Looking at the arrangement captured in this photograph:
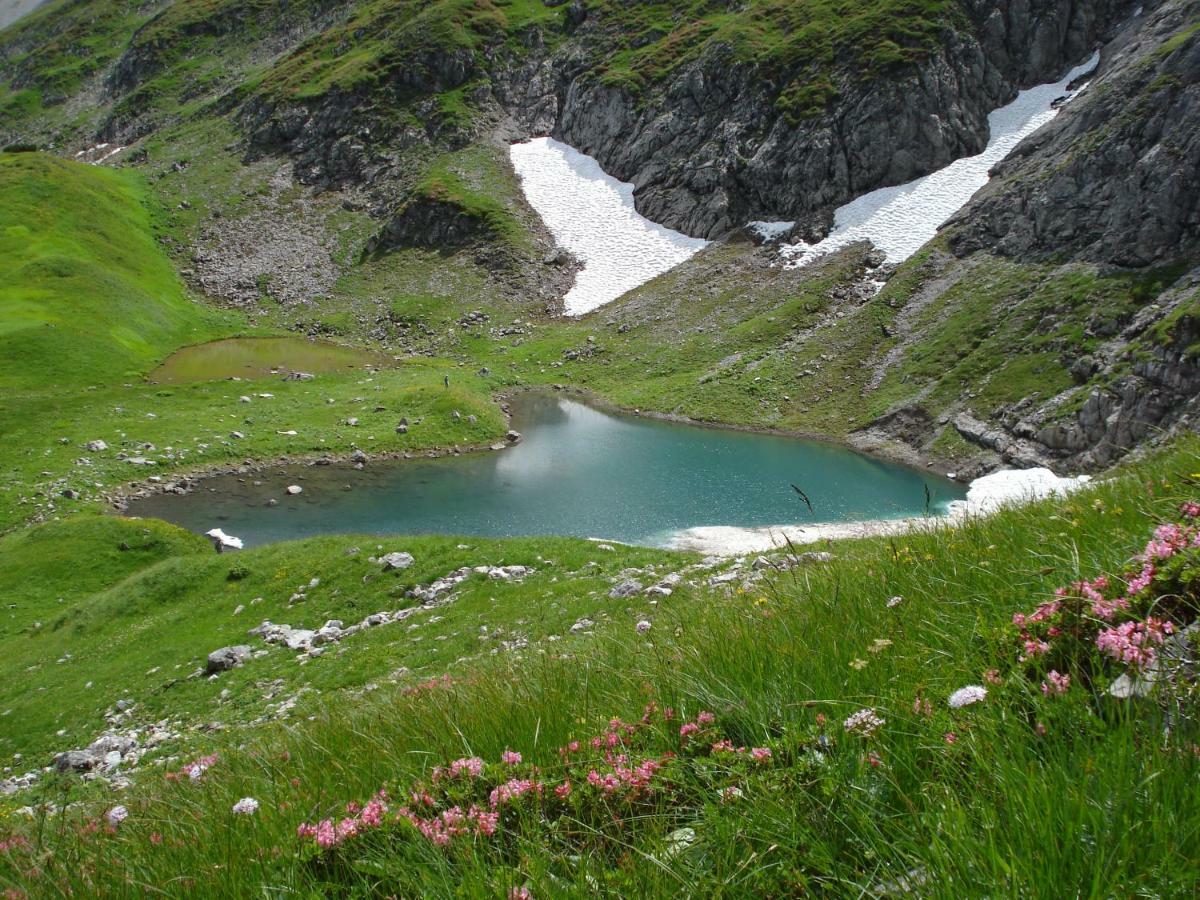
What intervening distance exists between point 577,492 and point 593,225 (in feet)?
206

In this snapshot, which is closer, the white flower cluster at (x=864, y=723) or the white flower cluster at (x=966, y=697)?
the white flower cluster at (x=966, y=697)

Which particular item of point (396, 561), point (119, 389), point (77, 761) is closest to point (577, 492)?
point (396, 561)

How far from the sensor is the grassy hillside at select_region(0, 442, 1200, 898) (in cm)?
191

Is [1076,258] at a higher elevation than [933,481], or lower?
higher

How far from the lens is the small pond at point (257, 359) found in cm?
6134

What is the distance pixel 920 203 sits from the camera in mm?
74750

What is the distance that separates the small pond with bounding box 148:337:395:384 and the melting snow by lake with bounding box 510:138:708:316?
2735 centimetres

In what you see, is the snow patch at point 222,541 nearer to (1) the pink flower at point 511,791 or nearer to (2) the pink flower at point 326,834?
(2) the pink flower at point 326,834

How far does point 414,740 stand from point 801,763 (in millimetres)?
2372

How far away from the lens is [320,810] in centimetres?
326

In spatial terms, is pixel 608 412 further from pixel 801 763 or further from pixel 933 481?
pixel 801 763

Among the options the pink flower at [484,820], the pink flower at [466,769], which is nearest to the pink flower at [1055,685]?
the pink flower at [484,820]

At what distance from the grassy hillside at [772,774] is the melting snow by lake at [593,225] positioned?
77.6 metres

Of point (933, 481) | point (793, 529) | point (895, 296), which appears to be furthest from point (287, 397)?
point (895, 296)
